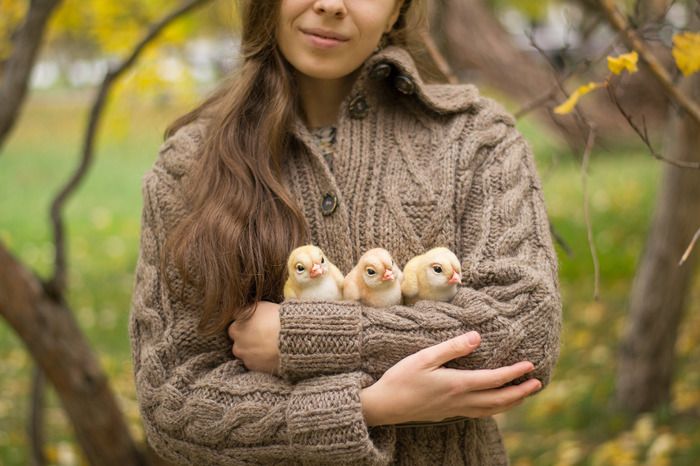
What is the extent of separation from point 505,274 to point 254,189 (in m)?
0.77

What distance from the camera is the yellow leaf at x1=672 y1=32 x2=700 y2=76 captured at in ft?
6.28

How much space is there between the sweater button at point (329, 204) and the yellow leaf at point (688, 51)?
1.06m

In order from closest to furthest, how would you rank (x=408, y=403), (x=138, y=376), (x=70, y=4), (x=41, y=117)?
1. (x=408, y=403)
2. (x=138, y=376)
3. (x=70, y=4)
4. (x=41, y=117)

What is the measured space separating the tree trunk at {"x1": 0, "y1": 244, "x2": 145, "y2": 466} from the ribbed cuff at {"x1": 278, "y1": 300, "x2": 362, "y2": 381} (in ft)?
5.86

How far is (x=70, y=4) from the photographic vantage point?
4.32 meters

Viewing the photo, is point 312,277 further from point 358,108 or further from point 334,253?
point 358,108

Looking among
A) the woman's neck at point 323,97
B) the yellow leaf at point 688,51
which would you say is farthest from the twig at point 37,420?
the yellow leaf at point 688,51

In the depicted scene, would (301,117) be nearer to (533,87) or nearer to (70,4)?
(70,4)

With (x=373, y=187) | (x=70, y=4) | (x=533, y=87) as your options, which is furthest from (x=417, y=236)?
(x=533, y=87)

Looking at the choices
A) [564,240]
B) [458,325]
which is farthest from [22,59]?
[564,240]

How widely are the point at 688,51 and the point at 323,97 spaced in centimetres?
113

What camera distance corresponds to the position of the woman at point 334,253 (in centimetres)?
174

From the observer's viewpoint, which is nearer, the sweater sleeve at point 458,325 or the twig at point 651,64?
the sweater sleeve at point 458,325

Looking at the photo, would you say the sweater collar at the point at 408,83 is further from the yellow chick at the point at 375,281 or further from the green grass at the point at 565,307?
the yellow chick at the point at 375,281
